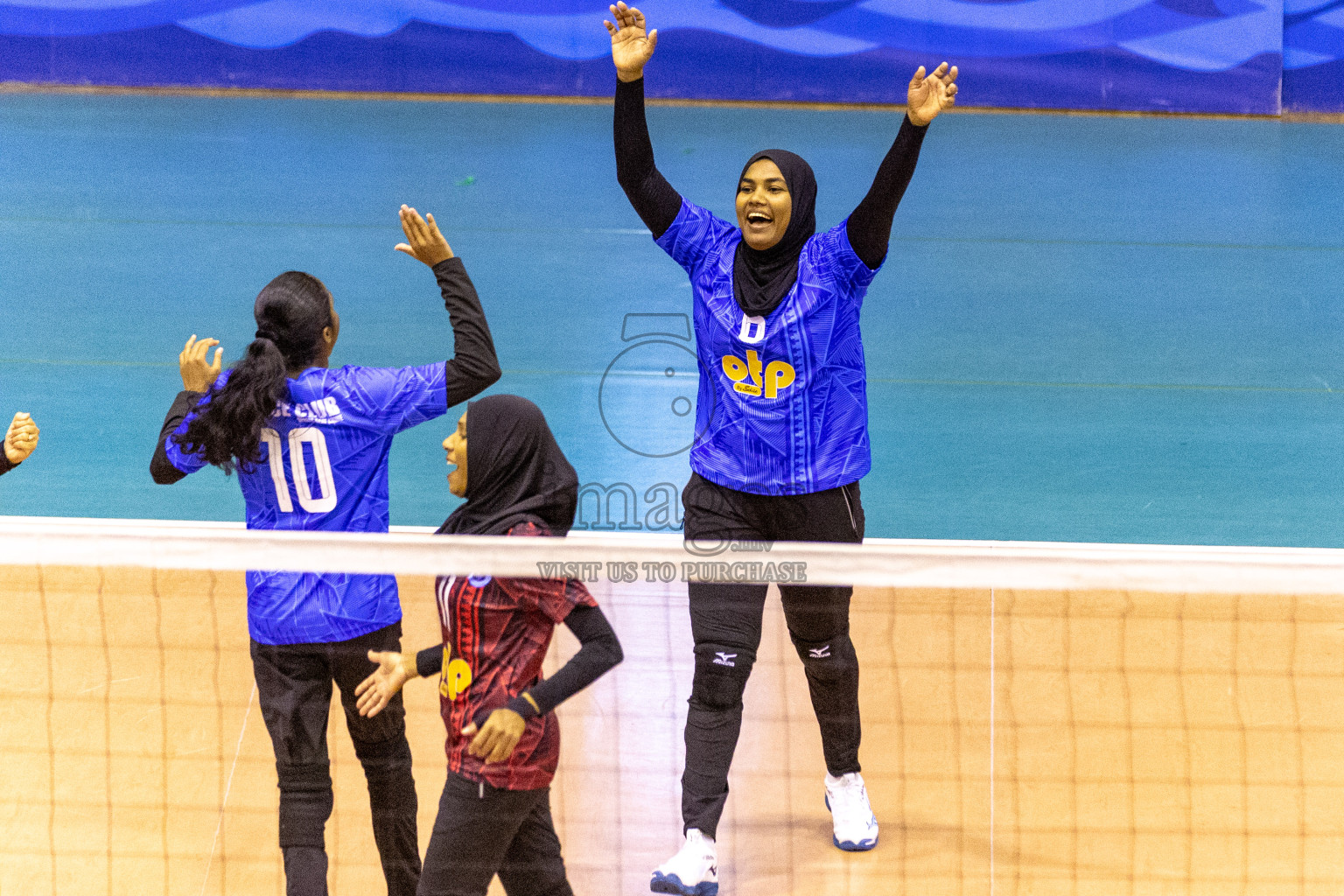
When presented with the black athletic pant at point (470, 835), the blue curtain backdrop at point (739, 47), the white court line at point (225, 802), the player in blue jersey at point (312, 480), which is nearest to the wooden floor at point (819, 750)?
the white court line at point (225, 802)

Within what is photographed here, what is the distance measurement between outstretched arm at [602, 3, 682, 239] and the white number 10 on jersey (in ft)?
4.17

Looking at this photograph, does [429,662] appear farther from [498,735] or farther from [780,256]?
[780,256]

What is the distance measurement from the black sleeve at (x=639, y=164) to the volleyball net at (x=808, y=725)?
106cm

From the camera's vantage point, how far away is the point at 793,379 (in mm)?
3846

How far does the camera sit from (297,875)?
3.33 meters

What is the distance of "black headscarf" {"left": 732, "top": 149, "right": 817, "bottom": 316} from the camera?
3.85 metres

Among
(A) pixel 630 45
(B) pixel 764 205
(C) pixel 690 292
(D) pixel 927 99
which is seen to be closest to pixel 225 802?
(B) pixel 764 205

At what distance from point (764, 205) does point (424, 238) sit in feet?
3.26

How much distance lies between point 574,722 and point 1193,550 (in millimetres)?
2083

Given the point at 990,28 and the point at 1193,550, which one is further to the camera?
the point at 990,28

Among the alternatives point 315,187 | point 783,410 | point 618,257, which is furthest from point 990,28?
point 783,410

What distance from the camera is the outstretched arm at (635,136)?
401 centimetres

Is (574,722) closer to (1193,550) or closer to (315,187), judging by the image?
(1193,550)

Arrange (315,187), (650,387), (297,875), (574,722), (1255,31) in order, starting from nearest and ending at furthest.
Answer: (297,875) < (574,722) < (650,387) < (315,187) < (1255,31)
